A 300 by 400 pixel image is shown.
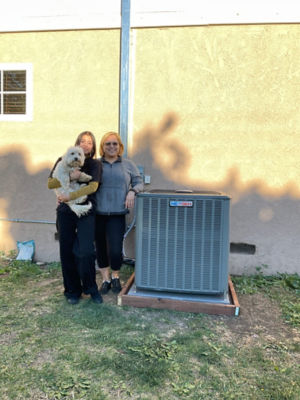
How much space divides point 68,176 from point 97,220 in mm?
577

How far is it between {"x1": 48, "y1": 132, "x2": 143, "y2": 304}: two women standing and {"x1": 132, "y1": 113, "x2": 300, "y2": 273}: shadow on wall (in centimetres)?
69

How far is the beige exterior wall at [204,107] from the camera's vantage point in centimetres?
356

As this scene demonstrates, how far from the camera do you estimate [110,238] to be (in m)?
3.03

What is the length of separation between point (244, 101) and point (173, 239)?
6.40 feet

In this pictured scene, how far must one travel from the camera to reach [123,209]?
3039mm

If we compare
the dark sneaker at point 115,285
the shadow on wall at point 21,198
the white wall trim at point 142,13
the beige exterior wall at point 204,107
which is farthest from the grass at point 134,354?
the white wall trim at point 142,13

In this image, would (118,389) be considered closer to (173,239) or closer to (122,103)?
(173,239)

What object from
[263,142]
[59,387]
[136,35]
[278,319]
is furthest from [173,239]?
[136,35]

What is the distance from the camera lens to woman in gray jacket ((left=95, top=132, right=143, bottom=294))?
3004mm

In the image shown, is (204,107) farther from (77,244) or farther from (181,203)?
(77,244)

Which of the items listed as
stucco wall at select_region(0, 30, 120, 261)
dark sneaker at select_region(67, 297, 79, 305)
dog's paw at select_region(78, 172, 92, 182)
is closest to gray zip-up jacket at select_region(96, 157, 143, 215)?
dog's paw at select_region(78, 172, 92, 182)

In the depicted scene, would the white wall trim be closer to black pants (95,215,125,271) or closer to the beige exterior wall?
the beige exterior wall

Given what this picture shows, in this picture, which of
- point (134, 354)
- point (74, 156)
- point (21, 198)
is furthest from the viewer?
point (21, 198)

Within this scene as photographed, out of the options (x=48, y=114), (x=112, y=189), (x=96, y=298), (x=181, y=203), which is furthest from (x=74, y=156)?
(x=48, y=114)
